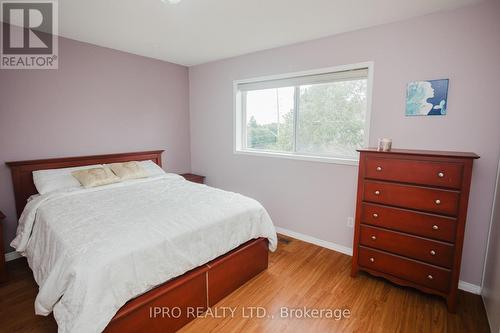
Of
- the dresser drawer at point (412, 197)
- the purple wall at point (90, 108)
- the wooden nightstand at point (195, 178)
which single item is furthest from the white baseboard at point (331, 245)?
the purple wall at point (90, 108)

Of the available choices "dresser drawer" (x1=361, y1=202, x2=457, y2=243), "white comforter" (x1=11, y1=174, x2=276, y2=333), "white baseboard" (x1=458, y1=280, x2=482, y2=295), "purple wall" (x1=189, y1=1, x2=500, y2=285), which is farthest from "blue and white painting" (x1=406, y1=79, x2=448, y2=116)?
"white comforter" (x1=11, y1=174, x2=276, y2=333)

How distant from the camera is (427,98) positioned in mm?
2252

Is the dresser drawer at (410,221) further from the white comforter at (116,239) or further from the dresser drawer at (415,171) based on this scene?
the white comforter at (116,239)

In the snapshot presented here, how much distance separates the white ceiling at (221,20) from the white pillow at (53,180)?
1.49 meters

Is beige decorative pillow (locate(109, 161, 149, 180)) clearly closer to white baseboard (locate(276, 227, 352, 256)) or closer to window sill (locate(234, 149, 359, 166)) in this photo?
window sill (locate(234, 149, 359, 166))

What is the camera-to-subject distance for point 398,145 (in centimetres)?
244

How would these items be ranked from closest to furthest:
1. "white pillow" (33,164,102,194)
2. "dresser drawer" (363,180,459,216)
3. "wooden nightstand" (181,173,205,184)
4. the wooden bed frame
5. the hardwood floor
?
the wooden bed frame, the hardwood floor, "dresser drawer" (363,180,459,216), "white pillow" (33,164,102,194), "wooden nightstand" (181,173,205,184)

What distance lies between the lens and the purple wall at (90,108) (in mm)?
2623

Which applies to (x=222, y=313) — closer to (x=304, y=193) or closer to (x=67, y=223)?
(x=67, y=223)

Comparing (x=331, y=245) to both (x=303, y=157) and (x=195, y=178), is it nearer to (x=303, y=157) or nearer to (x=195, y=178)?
(x=303, y=157)

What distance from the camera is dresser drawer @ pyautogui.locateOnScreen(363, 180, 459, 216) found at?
6.31 feet

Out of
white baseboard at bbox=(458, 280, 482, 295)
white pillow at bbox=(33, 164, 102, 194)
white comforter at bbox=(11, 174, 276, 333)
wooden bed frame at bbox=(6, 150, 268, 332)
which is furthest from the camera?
white pillow at bbox=(33, 164, 102, 194)

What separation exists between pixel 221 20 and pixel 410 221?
2.42 meters

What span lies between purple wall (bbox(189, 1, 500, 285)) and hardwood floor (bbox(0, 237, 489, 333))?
1.71 ft
